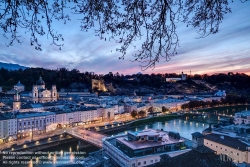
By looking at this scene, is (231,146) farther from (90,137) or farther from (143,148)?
(90,137)

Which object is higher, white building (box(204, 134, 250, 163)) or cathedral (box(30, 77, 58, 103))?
cathedral (box(30, 77, 58, 103))

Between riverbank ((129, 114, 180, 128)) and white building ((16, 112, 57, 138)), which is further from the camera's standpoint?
riverbank ((129, 114, 180, 128))

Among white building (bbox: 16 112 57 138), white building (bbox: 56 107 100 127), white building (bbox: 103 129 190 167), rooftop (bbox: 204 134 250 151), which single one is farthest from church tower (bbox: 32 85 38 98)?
rooftop (bbox: 204 134 250 151)

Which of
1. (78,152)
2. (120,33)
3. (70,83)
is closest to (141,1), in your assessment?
(120,33)

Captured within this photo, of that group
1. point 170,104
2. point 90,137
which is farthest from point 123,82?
point 90,137

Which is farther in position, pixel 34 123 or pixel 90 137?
pixel 34 123

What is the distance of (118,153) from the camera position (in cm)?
719

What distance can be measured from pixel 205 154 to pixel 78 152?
8.51 m

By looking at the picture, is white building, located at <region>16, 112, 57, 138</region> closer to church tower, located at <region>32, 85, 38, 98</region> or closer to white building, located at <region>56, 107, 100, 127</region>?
white building, located at <region>56, 107, 100, 127</region>

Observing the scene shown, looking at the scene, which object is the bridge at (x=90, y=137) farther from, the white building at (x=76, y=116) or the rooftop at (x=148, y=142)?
the rooftop at (x=148, y=142)

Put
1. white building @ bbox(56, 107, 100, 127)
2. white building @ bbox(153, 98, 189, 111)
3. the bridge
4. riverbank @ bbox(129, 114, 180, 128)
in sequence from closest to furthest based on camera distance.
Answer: the bridge, white building @ bbox(56, 107, 100, 127), riverbank @ bbox(129, 114, 180, 128), white building @ bbox(153, 98, 189, 111)

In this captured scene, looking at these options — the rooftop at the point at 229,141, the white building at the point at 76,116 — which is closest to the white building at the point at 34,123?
the white building at the point at 76,116

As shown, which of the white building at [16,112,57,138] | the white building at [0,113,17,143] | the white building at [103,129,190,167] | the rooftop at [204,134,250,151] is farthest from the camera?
the white building at [16,112,57,138]

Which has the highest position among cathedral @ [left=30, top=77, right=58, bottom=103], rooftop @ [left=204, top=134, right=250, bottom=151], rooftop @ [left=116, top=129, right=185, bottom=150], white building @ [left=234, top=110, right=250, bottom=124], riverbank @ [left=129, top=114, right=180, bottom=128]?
cathedral @ [left=30, top=77, right=58, bottom=103]
